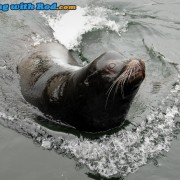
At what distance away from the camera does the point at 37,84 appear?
23.5 feet

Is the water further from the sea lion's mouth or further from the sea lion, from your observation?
the sea lion's mouth

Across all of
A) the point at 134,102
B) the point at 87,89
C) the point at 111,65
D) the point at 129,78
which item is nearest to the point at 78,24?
the point at 134,102

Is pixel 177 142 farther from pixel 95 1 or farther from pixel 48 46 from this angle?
pixel 95 1

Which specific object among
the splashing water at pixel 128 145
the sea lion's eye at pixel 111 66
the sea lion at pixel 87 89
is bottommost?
the splashing water at pixel 128 145

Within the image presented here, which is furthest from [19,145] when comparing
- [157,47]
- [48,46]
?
[157,47]

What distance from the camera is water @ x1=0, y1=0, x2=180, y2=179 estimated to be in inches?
235

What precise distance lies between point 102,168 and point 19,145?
136 cm

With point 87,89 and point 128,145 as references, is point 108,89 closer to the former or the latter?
point 87,89

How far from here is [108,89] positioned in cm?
595

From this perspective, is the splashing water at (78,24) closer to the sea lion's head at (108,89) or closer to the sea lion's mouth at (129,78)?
the sea lion's head at (108,89)

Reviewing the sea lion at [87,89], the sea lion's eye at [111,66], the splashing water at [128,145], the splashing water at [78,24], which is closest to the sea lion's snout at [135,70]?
the sea lion at [87,89]

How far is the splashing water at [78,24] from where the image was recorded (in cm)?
966

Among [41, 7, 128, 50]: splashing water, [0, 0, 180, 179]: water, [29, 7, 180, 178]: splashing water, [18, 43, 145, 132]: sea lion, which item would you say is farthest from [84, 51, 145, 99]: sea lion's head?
[41, 7, 128, 50]: splashing water

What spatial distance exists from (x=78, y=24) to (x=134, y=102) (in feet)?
11.6
